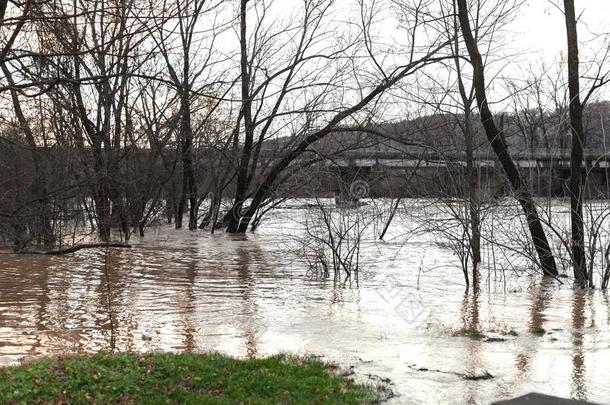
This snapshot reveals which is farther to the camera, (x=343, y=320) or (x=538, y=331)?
(x=343, y=320)

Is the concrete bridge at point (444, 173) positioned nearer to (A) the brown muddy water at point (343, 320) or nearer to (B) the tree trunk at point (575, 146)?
(B) the tree trunk at point (575, 146)

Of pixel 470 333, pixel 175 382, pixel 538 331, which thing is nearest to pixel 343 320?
pixel 470 333

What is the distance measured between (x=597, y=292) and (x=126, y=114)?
1451 centimetres

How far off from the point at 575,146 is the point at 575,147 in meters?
0.05

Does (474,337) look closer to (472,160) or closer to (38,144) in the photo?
(472,160)

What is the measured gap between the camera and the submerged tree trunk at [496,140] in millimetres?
13852

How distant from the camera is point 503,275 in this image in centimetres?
1429

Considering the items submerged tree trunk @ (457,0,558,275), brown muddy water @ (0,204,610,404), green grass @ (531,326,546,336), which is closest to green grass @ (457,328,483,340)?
brown muddy water @ (0,204,610,404)

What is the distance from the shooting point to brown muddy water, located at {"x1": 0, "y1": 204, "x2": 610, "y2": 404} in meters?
6.77

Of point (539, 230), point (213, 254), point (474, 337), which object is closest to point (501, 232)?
point (539, 230)

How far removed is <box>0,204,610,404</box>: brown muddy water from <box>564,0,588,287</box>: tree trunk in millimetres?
561

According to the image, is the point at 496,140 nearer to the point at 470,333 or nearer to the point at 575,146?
the point at 575,146

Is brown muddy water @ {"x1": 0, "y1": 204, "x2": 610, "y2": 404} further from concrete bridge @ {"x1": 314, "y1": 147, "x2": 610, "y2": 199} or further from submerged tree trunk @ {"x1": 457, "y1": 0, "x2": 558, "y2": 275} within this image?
concrete bridge @ {"x1": 314, "y1": 147, "x2": 610, "y2": 199}

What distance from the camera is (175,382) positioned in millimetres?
5766
